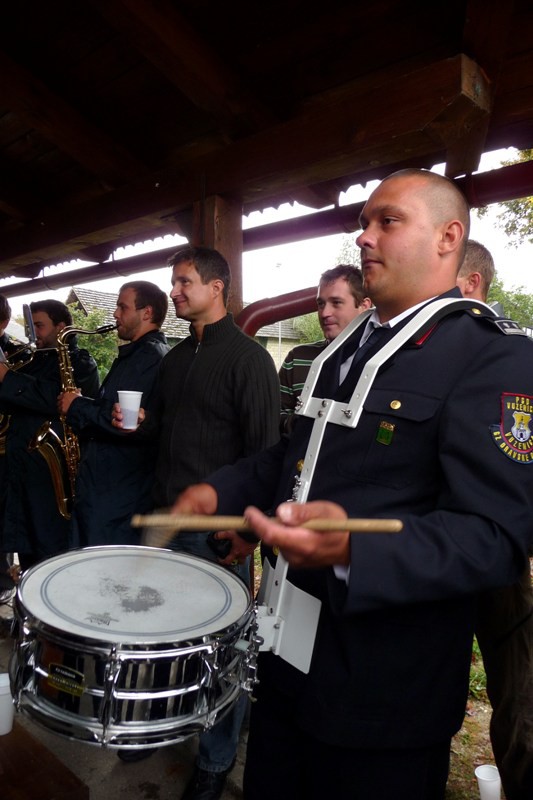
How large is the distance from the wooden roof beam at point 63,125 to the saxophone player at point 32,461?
1.39 metres

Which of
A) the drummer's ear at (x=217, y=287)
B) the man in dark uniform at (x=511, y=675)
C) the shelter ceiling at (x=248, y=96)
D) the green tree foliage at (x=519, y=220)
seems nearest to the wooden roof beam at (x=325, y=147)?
the shelter ceiling at (x=248, y=96)

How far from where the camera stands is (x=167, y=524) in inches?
56.8

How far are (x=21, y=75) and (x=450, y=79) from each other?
2.97 meters

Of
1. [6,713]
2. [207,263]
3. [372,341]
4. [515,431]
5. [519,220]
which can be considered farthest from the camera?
[519,220]

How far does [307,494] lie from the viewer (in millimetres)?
1483

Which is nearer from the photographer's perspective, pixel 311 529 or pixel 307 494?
pixel 311 529

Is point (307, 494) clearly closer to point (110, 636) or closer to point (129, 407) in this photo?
point (110, 636)

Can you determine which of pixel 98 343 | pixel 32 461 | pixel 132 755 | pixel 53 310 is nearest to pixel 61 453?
pixel 32 461

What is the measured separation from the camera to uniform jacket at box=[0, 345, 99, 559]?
401 centimetres

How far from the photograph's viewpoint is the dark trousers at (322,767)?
141cm

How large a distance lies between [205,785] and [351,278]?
2.65 m

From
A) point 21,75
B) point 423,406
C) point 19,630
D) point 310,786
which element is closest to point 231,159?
point 21,75

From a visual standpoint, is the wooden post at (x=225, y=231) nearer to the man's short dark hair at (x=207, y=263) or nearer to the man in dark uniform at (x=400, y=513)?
the man's short dark hair at (x=207, y=263)

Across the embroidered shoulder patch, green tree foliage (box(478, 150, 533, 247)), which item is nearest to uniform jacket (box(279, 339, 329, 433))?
the embroidered shoulder patch
